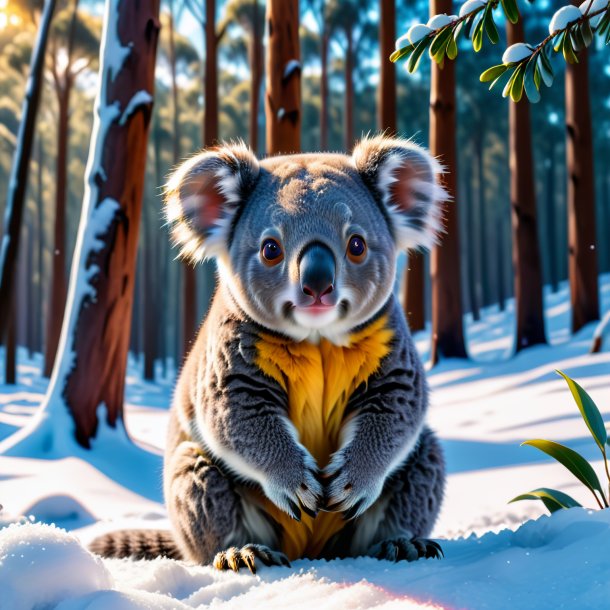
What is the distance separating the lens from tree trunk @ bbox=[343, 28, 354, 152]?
16.7 meters

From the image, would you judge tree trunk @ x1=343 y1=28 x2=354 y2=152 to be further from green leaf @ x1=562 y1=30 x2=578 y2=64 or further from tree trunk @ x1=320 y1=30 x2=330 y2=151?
green leaf @ x1=562 y1=30 x2=578 y2=64

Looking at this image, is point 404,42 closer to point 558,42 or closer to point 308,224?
point 558,42

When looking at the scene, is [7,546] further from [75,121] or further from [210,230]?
[75,121]

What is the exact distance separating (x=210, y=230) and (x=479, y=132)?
22.3 metres

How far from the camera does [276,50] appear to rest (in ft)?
22.0

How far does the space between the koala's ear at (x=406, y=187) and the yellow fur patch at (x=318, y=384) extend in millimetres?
418

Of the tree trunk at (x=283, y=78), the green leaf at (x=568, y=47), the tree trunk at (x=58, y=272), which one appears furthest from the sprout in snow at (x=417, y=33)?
the tree trunk at (x=58, y=272)

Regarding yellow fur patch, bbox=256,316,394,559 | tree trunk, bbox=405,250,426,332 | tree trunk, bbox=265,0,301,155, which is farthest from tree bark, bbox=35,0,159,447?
tree trunk, bbox=405,250,426,332

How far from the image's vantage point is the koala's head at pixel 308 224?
7.62 feet

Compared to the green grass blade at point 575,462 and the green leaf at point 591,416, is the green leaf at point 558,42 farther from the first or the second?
the green grass blade at point 575,462

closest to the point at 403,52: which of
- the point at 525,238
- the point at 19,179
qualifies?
the point at 19,179

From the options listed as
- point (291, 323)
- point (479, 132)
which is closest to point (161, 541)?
point (291, 323)

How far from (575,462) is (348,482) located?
0.94 m

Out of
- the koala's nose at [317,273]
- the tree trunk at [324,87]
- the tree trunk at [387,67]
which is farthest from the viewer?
the tree trunk at [324,87]
